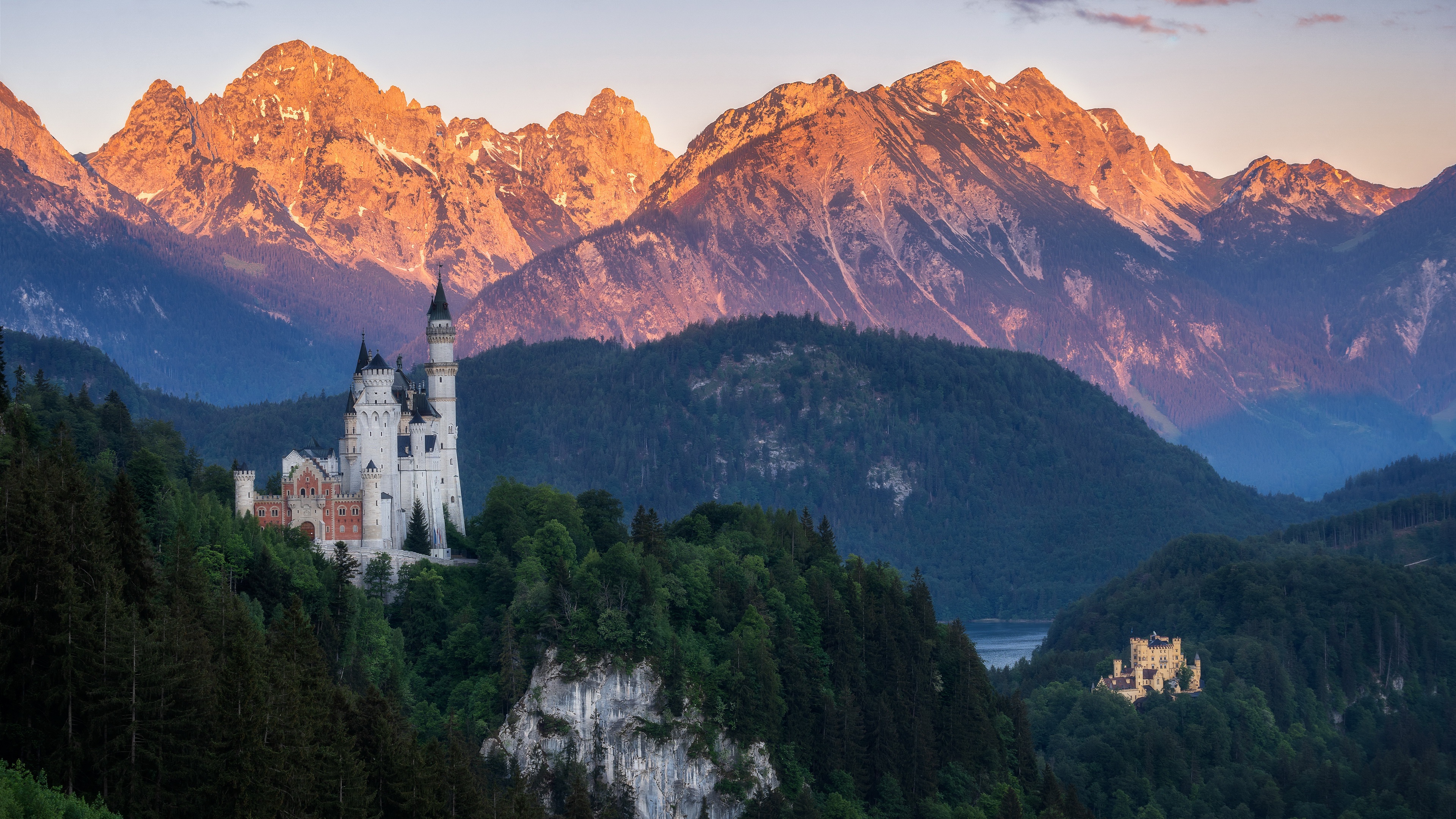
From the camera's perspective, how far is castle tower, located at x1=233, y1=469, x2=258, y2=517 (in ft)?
387

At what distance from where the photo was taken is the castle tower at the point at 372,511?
120m

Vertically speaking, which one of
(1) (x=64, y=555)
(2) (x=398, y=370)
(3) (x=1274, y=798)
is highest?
(2) (x=398, y=370)

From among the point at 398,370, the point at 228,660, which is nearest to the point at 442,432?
the point at 398,370

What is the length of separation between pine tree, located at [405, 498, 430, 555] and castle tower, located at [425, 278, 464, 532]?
3.78 meters

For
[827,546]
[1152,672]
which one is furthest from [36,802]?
[1152,672]

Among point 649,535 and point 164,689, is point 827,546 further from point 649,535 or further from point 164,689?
point 164,689

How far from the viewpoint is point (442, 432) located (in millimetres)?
130000

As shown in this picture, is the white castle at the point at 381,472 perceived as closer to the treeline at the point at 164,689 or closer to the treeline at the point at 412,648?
the treeline at the point at 412,648

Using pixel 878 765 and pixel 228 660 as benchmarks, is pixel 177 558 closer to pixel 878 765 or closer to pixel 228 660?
pixel 228 660

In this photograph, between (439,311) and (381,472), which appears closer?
(381,472)

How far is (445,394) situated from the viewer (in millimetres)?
131375

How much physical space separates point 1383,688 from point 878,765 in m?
88.5

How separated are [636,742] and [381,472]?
23.9m

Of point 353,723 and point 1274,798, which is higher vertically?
point 353,723
